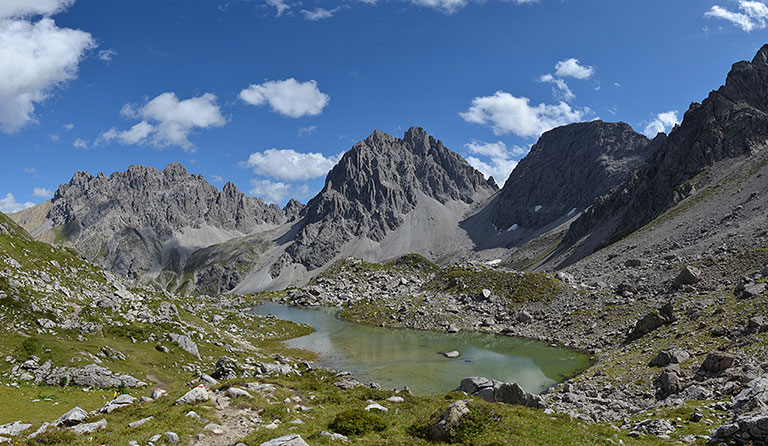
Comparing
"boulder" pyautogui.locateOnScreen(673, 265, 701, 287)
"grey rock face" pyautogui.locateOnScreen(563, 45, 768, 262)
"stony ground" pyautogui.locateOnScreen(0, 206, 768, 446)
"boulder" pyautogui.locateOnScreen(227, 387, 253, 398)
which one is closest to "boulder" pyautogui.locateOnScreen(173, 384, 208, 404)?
"stony ground" pyautogui.locateOnScreen(0, 206, 768, 446)

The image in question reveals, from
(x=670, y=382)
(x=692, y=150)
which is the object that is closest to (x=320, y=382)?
(x=670, y=382)

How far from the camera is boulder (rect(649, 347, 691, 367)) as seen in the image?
39.1 metres

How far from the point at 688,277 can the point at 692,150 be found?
121 metres

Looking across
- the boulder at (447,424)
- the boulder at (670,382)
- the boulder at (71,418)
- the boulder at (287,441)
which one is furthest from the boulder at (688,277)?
the boulder at (71,418)

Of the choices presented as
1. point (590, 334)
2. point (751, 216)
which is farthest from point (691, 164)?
point (590, 334)

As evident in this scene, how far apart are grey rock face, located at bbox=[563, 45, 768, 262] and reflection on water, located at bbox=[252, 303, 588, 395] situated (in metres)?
104

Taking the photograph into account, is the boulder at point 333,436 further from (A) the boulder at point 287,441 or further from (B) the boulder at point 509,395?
(B) the boulder at point 509,395

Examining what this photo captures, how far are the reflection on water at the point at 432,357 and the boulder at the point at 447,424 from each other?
98.5 feet

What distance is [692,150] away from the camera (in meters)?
157

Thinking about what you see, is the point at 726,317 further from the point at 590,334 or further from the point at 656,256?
the point at 656,256

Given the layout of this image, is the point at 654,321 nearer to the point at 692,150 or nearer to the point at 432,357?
the point at 432,357

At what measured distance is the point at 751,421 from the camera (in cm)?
1734

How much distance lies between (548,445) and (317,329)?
8400 centimetres

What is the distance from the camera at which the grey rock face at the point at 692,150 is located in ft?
481
